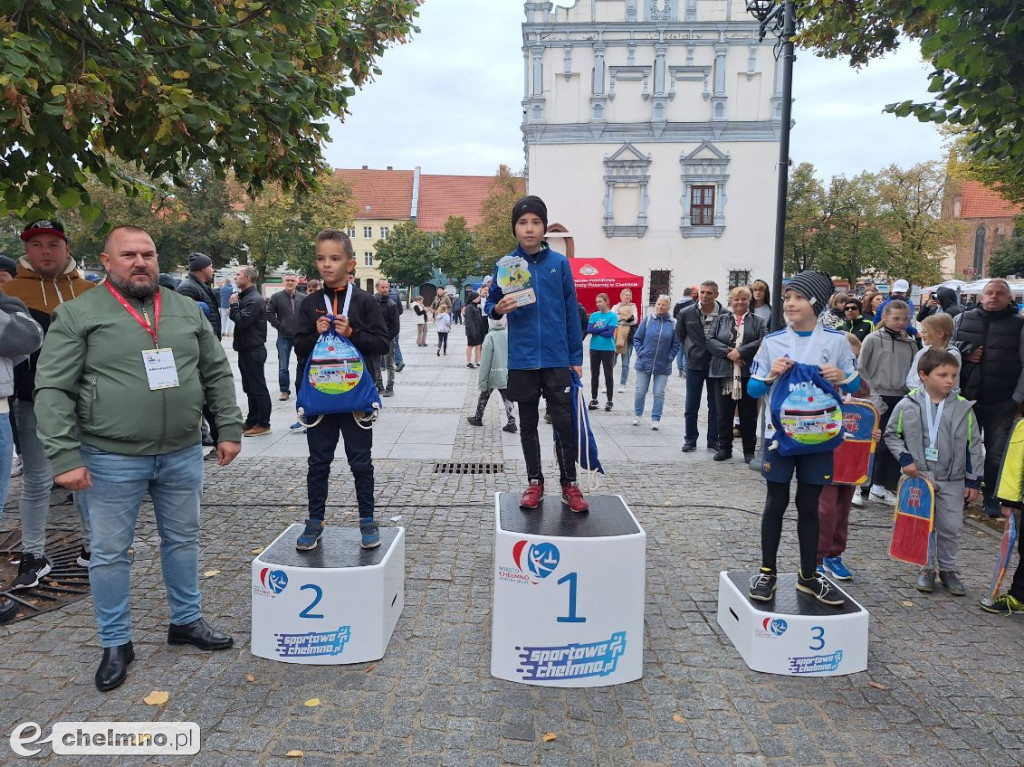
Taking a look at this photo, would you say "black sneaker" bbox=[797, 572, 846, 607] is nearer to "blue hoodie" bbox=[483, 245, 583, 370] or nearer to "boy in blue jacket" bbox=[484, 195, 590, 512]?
"boy in blue jacket" bbox=[484, 195, 590, 512]

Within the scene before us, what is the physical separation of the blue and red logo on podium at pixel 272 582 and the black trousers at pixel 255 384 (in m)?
5.98

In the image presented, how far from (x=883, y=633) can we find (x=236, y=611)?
3900 mm

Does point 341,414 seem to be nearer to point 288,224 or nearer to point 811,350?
point 811,350

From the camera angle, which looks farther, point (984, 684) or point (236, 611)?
point (236, 611)

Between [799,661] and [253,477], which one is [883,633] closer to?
[799,661]

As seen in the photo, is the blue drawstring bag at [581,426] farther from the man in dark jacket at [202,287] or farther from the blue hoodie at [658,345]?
the blue hoodie at [658,345]

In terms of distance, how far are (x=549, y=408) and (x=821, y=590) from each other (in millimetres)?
1881

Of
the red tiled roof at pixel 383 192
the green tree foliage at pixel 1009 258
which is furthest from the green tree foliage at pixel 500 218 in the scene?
the green tree foliage at pixel 1009 258

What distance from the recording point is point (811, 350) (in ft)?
13.5

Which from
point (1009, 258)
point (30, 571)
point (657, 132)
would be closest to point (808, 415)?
point (30, 571)

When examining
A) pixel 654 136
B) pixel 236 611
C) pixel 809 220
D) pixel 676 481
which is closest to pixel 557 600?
pixel 236 611

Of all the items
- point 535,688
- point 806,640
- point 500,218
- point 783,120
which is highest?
point 500,218

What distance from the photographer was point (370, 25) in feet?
22.7

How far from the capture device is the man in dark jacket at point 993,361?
6.69 m
